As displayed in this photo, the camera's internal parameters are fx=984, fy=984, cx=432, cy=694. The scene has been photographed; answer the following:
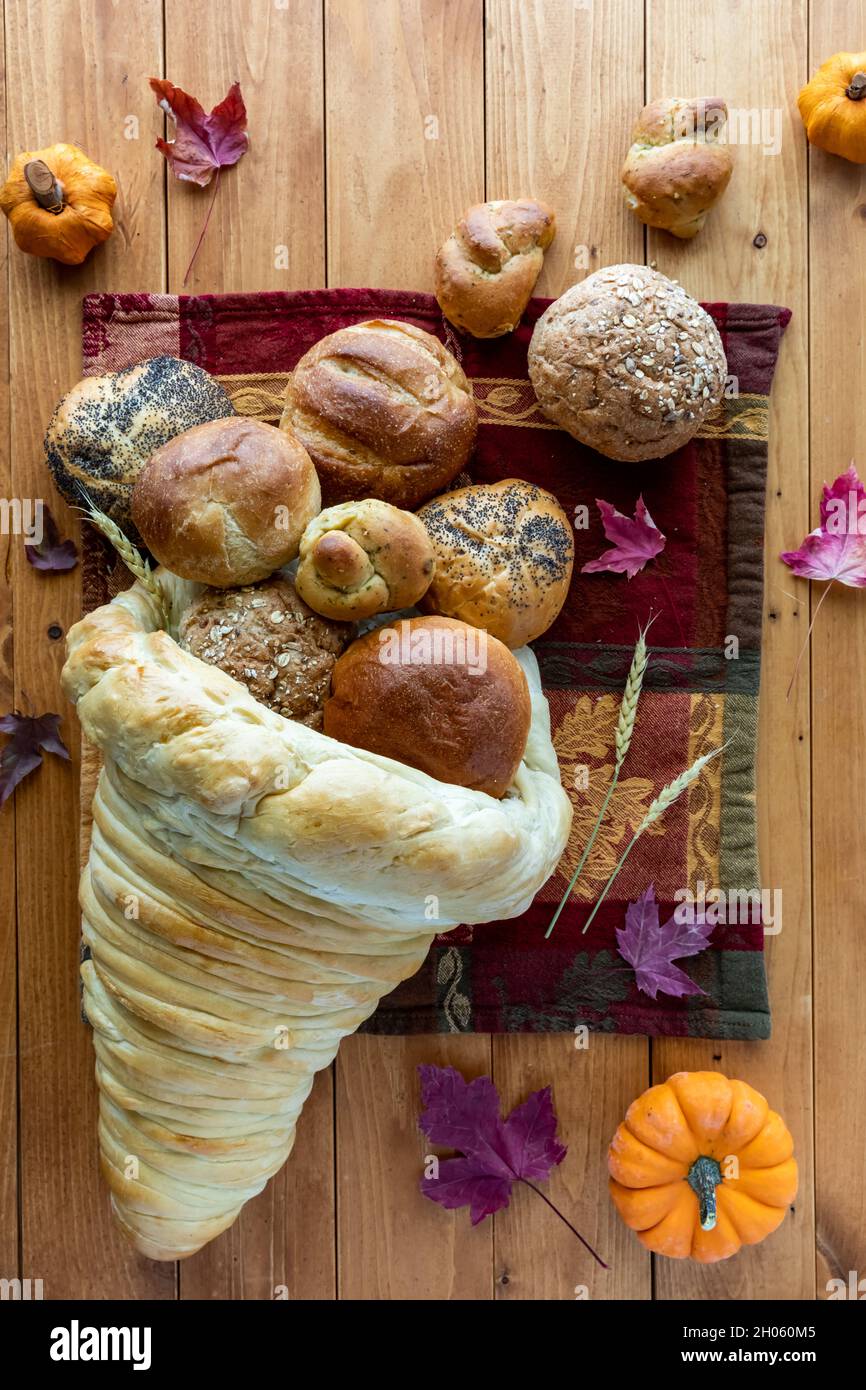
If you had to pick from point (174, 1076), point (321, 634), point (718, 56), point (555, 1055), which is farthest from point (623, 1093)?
point (718, 56)

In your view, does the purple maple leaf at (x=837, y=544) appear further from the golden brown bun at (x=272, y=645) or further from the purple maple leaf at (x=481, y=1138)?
the purple maple leaf at (x=481, y=1138)

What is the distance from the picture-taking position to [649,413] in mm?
1755

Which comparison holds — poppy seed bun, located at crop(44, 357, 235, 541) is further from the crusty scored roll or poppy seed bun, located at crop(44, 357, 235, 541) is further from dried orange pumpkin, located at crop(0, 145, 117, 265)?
dried orange pumpkin, located at crop(0, 145, 117, 265)

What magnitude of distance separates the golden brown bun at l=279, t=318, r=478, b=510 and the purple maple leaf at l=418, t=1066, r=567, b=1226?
115cm

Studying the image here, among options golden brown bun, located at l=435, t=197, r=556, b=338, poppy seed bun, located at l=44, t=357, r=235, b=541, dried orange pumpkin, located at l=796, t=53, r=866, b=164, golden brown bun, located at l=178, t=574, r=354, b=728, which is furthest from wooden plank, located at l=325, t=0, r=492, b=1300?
golden brown bun, located at l=178, t=574, r=354, b=728

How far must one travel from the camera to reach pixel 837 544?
6.43 ft

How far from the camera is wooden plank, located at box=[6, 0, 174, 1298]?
1939 millimetres

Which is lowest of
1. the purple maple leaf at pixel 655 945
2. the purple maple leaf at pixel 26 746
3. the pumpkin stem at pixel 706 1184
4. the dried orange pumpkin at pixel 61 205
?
the pumpkin stem at pixel 706 1184

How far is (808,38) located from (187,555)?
63.5 inches

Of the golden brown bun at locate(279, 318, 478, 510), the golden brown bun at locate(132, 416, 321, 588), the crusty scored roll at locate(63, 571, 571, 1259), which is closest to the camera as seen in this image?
the crusty scored roll at locate(63, 571, 571, 1259)

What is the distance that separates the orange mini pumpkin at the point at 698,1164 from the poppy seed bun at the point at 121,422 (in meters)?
1.53

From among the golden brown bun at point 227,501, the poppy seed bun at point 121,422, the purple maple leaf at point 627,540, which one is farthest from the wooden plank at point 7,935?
the purple maple leaf at point 627,540

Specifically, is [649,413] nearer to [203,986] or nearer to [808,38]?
[808,38]

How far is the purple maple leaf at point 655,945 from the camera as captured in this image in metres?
1.94
